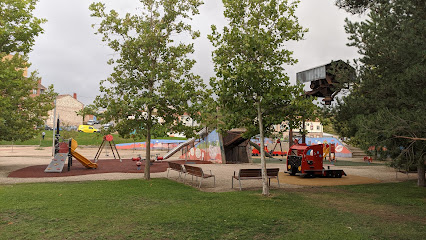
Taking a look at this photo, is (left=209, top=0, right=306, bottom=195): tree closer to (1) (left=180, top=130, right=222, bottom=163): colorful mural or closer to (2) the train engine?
(2) the train engine

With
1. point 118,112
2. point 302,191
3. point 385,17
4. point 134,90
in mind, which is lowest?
point 302,191

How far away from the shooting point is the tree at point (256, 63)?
10523mm

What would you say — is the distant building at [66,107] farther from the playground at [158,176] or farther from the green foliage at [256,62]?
the green foliage at [256,62]

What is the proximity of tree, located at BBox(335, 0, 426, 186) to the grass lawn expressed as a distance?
6.47 feet

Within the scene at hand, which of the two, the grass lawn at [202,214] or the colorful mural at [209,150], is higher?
the colorful mural at [209,150]

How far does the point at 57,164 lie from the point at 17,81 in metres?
5.22

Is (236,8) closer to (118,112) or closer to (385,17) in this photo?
(385,17)

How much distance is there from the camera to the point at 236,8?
10836 millimetres

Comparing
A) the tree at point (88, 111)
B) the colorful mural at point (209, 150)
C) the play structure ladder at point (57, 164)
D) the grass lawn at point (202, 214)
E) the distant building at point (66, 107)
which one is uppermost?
the distant building at point (66, 107)

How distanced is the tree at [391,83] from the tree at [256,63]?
2.37 meters

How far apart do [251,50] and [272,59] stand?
808mm

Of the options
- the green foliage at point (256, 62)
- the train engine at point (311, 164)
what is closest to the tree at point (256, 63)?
the green foliage at point (256, 62)

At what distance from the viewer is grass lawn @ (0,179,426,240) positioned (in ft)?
19.9

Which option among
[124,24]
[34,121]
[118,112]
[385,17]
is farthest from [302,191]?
[34,121]
